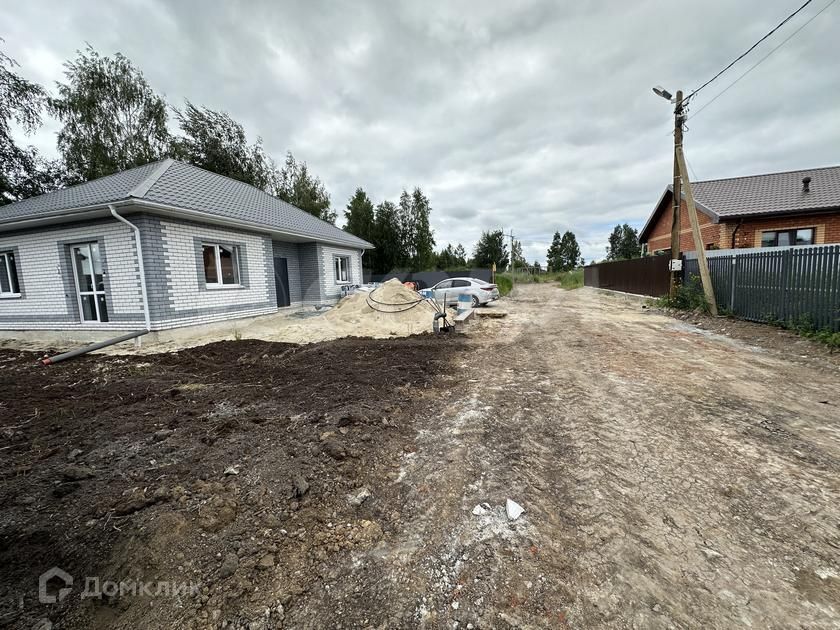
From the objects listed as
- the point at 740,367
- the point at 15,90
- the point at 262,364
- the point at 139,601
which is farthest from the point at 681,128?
the point at 15,90

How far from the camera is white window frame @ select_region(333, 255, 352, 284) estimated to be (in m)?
16.2

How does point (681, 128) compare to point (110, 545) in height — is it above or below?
above

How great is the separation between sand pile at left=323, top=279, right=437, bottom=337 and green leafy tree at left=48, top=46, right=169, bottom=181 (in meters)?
21.5

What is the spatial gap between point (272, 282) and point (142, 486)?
996 cm

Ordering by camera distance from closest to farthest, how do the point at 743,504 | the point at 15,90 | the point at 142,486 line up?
the point at 743,504, the point at 142,486, the point at 15,90

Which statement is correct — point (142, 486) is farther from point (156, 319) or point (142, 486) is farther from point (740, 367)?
point (740, 367)

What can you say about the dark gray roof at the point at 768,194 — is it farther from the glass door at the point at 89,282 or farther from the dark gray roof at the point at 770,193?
the glass door at the point at 89,282

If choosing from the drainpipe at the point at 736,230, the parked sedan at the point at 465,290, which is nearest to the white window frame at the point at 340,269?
the parked sedan at the point at 465,290

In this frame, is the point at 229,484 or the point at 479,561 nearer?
the point at 479,561

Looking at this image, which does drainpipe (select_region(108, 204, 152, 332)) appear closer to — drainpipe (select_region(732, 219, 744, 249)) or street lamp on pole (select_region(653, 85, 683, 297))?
street lamp on pole (select_region(653, 85, 683, 297))

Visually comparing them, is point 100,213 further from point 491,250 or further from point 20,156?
point 491,250

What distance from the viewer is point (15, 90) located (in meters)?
16.0

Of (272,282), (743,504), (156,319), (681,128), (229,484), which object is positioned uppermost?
(681,128)

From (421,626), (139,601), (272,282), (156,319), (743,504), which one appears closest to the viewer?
(421,626)
